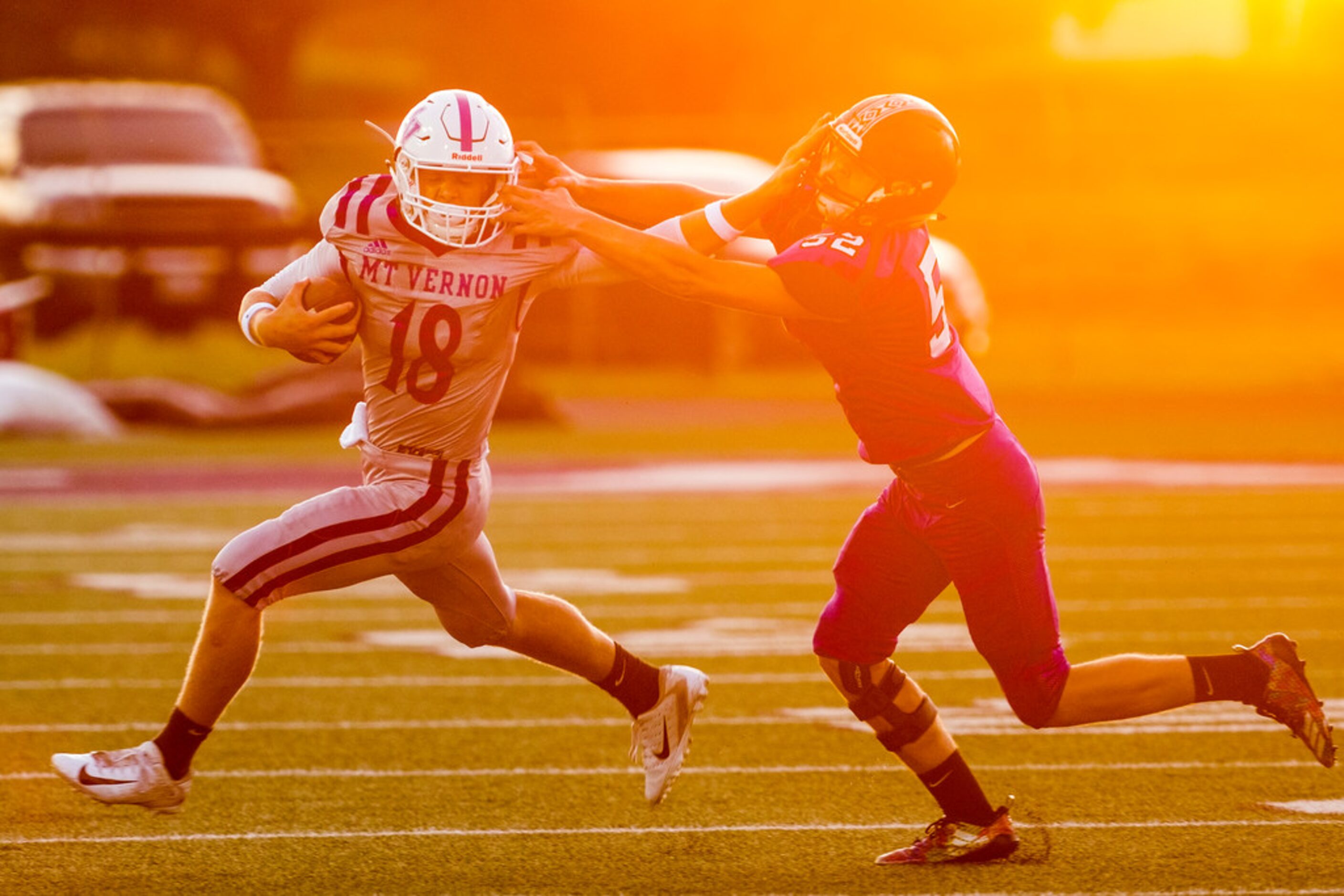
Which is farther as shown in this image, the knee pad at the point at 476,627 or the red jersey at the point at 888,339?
the knee pad at the point at 476,627

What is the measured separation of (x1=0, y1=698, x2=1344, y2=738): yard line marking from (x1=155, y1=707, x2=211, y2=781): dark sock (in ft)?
6.31

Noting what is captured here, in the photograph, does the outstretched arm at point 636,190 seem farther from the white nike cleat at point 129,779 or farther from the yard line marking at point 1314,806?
the yard line marking at point 1314,806

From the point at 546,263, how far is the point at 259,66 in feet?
95.8

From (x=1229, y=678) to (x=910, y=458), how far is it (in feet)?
3.36

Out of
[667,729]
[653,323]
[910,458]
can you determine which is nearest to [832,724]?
[667,729]

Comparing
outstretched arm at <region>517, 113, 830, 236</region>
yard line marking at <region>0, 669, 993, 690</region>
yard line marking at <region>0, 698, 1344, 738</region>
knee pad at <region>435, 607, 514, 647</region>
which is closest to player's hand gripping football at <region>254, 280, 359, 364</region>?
outstretched arm at <region>517, 113, 830, 236</region>

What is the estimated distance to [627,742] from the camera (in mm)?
7496

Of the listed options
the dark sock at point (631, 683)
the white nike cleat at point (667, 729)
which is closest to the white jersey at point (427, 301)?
the dark sock at point (631, 683)

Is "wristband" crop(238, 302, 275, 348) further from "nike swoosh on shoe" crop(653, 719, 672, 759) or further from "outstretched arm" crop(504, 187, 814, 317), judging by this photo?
"nike swoosh on shoe" crop(653, 719, 672, 759)

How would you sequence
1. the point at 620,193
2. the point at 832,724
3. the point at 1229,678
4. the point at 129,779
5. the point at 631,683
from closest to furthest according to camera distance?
the point at 129,779 < the point at 1229,678 < the point at 620,193 < the point at 631,683 < the point at 832,724

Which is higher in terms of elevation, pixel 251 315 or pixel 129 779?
pixel 251 315

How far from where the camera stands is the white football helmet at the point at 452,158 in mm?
5508

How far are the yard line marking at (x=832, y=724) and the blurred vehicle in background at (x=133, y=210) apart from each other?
1377 cm

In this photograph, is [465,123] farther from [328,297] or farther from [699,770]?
[699,770]
